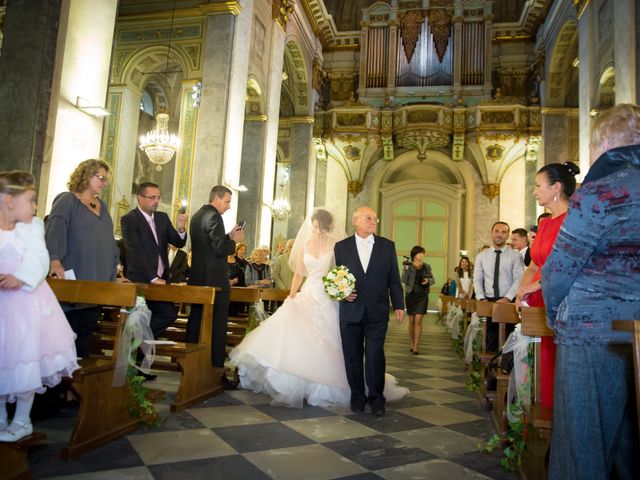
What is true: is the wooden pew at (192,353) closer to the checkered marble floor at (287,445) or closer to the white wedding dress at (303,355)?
the checkered marble floor at (287,445)

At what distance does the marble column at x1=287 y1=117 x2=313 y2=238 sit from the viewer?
1580 cm

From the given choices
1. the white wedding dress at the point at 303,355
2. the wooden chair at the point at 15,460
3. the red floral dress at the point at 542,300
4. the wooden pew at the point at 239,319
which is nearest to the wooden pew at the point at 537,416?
the red floral dress at the point at 542,300

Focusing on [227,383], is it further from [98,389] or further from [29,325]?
[29,325]

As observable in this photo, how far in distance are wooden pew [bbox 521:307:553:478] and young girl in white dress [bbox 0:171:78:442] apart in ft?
7.33

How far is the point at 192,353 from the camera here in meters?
3.99

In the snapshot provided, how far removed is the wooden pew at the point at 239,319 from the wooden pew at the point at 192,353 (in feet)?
3.36

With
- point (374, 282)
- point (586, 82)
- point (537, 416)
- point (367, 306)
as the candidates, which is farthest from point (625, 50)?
point (537, 416)

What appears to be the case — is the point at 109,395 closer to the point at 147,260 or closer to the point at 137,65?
the point at 147,260

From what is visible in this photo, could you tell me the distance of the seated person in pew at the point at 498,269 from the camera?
5.72m

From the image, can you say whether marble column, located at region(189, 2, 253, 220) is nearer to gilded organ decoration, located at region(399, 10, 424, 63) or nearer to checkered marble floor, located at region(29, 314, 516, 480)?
checkered marble floor, located at region(29, 314, 516, 480)

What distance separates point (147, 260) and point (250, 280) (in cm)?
347

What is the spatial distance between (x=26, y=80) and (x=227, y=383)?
153 inches

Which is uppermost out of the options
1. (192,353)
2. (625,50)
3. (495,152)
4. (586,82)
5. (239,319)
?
(495,152)

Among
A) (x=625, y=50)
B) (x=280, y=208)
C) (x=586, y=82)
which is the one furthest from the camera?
(x=280, y=208)
